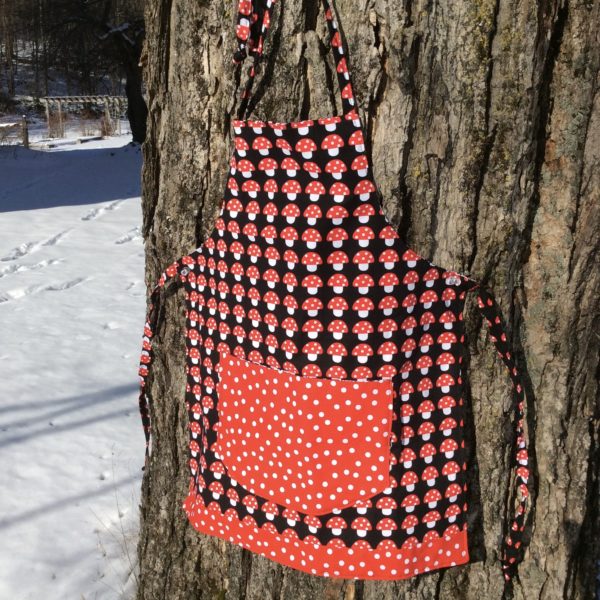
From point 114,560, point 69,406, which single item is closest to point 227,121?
point 114,560

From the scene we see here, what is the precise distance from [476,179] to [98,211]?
7.72m

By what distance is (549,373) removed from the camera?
4.62ft

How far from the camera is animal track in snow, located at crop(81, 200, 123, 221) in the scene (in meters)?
8.08

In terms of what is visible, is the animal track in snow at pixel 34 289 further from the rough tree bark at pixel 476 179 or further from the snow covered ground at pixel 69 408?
the rough tree bark at pixel 476 179

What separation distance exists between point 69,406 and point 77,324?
49.3 inches

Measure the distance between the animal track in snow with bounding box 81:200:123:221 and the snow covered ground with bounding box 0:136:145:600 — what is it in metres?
0.39

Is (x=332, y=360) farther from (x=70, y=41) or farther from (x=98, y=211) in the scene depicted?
(x=70, y=41)

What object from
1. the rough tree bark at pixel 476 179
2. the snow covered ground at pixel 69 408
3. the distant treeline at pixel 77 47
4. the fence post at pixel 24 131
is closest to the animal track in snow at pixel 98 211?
the snow covered ground at pixel 69 408

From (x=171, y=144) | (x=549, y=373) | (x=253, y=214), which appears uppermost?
(x=171, y=144)

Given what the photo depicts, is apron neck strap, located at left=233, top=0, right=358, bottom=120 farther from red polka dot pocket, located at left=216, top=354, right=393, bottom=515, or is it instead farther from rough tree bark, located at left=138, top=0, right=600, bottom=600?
red polka dot pocket, located at left=216, top=354, right=393, bottom=515

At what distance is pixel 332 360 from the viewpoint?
135cm

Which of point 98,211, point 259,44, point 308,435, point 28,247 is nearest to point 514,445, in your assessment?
point 308,435

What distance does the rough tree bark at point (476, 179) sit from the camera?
123cm

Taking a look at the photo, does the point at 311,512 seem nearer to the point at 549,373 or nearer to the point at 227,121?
the point at 549,373
